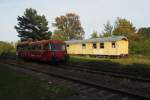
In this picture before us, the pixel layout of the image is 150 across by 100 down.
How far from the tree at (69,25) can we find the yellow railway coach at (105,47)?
42.7 meters

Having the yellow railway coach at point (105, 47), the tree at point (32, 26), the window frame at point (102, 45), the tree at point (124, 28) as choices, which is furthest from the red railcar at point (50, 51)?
the tree at point (124, 28)

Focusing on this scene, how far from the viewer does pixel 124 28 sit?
65.1 m

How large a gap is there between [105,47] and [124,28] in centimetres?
3086

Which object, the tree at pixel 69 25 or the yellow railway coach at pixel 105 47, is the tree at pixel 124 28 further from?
the yellow railway coach at pixel 105 47

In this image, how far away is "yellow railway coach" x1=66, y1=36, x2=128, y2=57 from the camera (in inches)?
1359

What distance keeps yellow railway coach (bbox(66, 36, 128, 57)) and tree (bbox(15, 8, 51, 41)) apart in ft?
69.1

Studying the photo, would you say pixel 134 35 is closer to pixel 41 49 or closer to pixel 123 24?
pixel 123 24

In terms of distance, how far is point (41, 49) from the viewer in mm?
25062

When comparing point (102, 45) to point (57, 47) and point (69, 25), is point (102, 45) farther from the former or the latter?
point (69, 25)

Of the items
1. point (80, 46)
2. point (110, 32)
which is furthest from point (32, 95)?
point (110, 32)

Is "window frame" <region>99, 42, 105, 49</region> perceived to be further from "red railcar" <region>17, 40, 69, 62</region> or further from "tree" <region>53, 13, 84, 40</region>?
"tree" <region>53, 13, 84, 40</region>

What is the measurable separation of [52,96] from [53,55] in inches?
563

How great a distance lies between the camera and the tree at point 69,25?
8456 cm

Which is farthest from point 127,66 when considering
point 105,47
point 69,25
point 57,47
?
point 69,25
